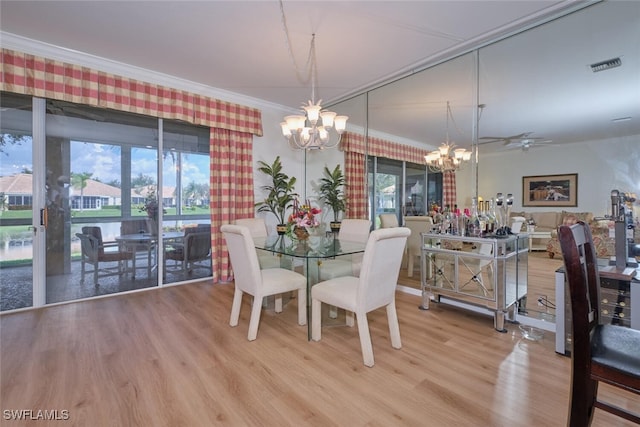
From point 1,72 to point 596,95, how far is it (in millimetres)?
5405

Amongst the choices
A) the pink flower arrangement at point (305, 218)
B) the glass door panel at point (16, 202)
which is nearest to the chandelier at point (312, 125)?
the pink flower arrangement at point (305, 218)

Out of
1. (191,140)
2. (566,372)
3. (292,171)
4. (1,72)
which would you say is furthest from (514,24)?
(1,72)

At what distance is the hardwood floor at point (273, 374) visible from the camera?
1.50m

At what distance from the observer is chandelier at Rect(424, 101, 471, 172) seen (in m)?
3.23

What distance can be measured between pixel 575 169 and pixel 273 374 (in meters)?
3.05

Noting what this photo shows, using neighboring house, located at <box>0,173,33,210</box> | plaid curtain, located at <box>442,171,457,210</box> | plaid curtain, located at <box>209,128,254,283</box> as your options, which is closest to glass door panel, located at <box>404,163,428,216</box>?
plaid curtain, located at <box>442,171,457,210</box>

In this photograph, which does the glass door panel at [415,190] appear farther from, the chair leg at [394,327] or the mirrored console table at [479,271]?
the chair leg at [394,327]

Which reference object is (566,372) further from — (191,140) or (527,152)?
(191,140)

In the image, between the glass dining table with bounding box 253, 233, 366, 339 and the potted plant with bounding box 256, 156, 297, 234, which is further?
the potted plant with bounding box 256, 156, 297, 234

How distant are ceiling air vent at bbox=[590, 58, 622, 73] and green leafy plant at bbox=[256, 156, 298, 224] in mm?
3560

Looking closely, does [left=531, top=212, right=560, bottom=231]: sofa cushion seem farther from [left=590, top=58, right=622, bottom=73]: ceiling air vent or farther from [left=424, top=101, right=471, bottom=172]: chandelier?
[left=590, top=58, right=622, bottom=73]: ceiling air vent

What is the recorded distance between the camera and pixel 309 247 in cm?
263

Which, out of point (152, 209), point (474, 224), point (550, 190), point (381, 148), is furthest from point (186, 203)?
point (550, 190)

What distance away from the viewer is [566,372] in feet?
6.08
